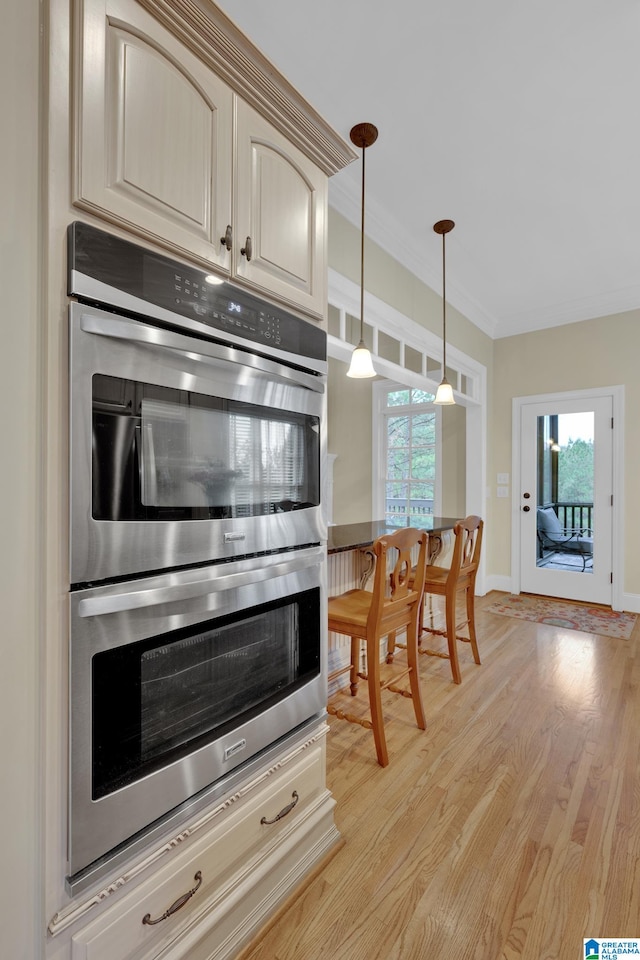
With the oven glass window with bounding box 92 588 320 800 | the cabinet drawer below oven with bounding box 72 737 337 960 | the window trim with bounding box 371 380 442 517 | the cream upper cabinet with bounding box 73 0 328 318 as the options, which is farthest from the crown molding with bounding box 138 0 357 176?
the window trim with bounding box 371 380 442 517

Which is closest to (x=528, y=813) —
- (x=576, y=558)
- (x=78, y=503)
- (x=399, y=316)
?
(x=78, y=503)

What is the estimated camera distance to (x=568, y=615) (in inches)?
162

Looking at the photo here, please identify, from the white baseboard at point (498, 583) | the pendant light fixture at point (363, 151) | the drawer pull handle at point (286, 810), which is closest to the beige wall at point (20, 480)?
the drawer pull handle at point (286, 810)

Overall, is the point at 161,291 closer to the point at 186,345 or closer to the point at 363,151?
the point at 186,345

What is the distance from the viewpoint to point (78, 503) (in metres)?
0.86

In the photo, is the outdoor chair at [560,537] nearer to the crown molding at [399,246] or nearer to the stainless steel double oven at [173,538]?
the crown molding at [399,246]

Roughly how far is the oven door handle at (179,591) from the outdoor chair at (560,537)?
404 cm

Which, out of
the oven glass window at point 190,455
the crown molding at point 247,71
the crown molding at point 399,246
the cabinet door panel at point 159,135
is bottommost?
the oven glass window at point 190,455

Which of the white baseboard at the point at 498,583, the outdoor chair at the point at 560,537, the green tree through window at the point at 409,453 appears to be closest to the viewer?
the outdoor chair at the point at 560,537

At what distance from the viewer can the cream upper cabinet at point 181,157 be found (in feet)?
2.93

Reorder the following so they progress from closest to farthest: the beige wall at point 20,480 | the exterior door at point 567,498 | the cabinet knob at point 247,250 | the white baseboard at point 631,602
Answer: the beige wall at point 20,480
the cabinet knob at point 247,250
the white baseboard at point 631,602
the exterior door at point 567,498

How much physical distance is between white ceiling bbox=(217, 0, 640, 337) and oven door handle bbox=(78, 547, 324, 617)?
1.79 metres

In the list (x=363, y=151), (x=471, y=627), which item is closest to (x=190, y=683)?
(x=471, y=627)

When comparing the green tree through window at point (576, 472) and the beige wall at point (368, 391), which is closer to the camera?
the beige wall at point (368, 391)
